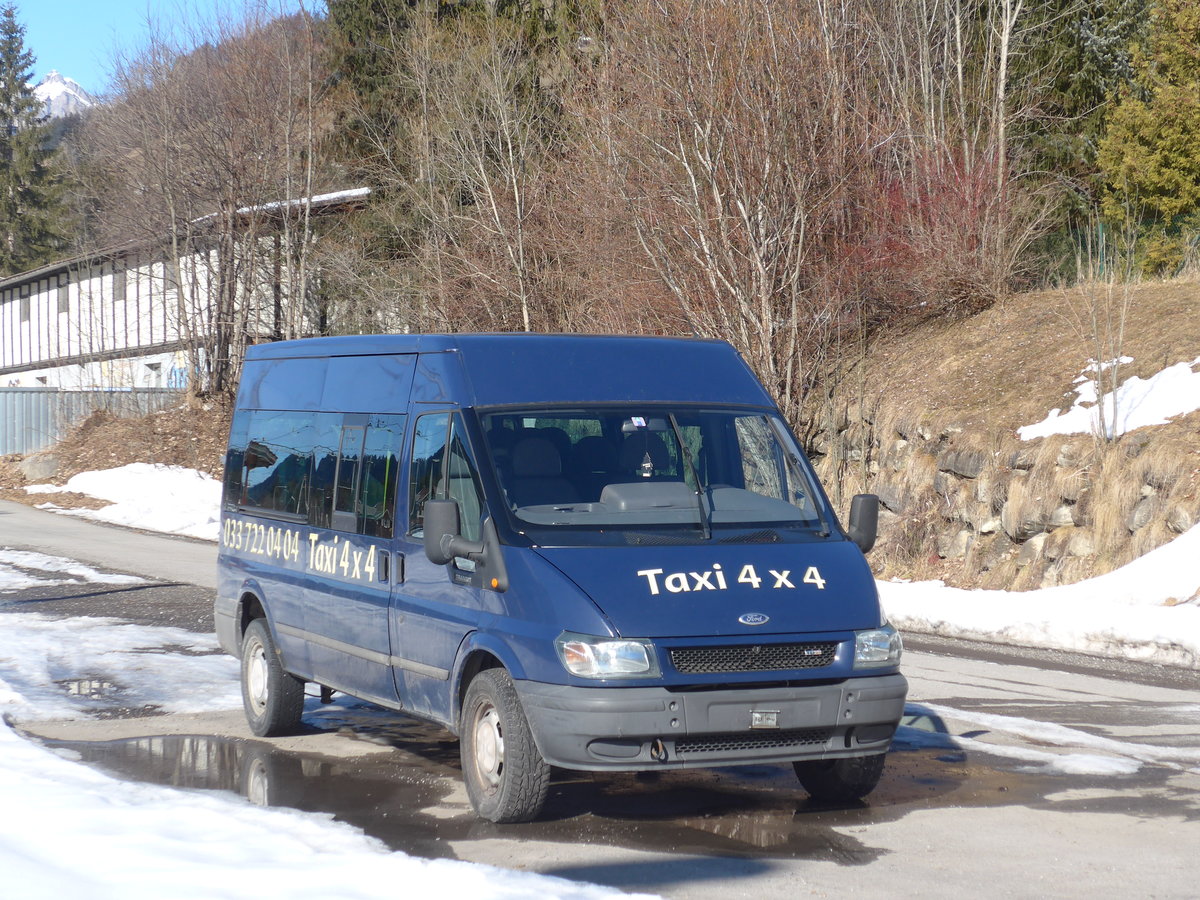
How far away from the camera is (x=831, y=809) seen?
6.72 m

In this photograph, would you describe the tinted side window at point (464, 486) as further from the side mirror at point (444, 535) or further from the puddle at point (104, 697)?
the puddle at point (104, 697)

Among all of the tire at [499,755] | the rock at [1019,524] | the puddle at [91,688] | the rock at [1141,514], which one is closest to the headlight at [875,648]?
the tire at [499,755]

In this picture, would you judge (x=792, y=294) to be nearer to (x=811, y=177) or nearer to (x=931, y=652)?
(x=811, y=177)

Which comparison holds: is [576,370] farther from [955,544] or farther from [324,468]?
[955,544]

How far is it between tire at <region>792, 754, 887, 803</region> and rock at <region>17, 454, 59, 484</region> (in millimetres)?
29765

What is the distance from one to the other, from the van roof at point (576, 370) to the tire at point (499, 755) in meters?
1.46

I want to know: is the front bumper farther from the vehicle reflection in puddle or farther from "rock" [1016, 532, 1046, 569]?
"rock" [1016, 532, 1046, 569]

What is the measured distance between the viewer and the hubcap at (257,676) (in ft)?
28.5

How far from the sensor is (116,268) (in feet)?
140

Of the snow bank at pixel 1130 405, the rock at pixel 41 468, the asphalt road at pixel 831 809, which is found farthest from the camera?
the rock at pixel 41 468

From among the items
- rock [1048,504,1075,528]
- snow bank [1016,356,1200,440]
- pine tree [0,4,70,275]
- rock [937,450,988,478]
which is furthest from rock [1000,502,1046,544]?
pine tree [0,4,70,275]

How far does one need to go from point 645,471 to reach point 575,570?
40.1 inches

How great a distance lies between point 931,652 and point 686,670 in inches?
261

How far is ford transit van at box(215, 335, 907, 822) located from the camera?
6012 millimetres
